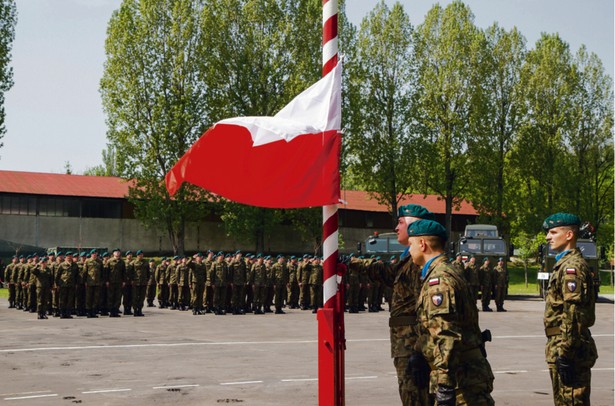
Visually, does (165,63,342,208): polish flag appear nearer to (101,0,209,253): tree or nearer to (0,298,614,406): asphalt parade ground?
(0,298,614,406): asphalt parade ground

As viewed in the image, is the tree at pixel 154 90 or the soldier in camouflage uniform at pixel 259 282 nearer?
the soldier in camouflage uniform at pixel 259 282

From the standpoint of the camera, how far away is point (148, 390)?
1102 centimetres

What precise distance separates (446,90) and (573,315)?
4737 centimetres

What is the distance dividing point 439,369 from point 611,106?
57.3 m

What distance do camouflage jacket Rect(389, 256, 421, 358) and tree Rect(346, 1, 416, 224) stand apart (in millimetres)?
44382

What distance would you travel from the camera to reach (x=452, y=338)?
552cm

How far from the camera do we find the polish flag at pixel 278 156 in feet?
22.4

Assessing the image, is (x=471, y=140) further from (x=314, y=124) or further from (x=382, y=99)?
(x=314, y=124)

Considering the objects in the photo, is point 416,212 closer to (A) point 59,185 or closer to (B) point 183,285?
(B) point 183,285

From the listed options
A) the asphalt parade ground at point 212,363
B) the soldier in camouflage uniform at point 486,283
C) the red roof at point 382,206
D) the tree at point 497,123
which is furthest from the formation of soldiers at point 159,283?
the red roof at point 382,206

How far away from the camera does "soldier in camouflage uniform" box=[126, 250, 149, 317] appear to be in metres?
24.7

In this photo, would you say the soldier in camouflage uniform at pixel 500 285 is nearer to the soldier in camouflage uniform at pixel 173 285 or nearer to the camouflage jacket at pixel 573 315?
the soldier in camouflage uniform at pixel 173 285

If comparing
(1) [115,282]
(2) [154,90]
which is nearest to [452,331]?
(1) [115,282]

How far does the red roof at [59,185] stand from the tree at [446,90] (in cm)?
1811
